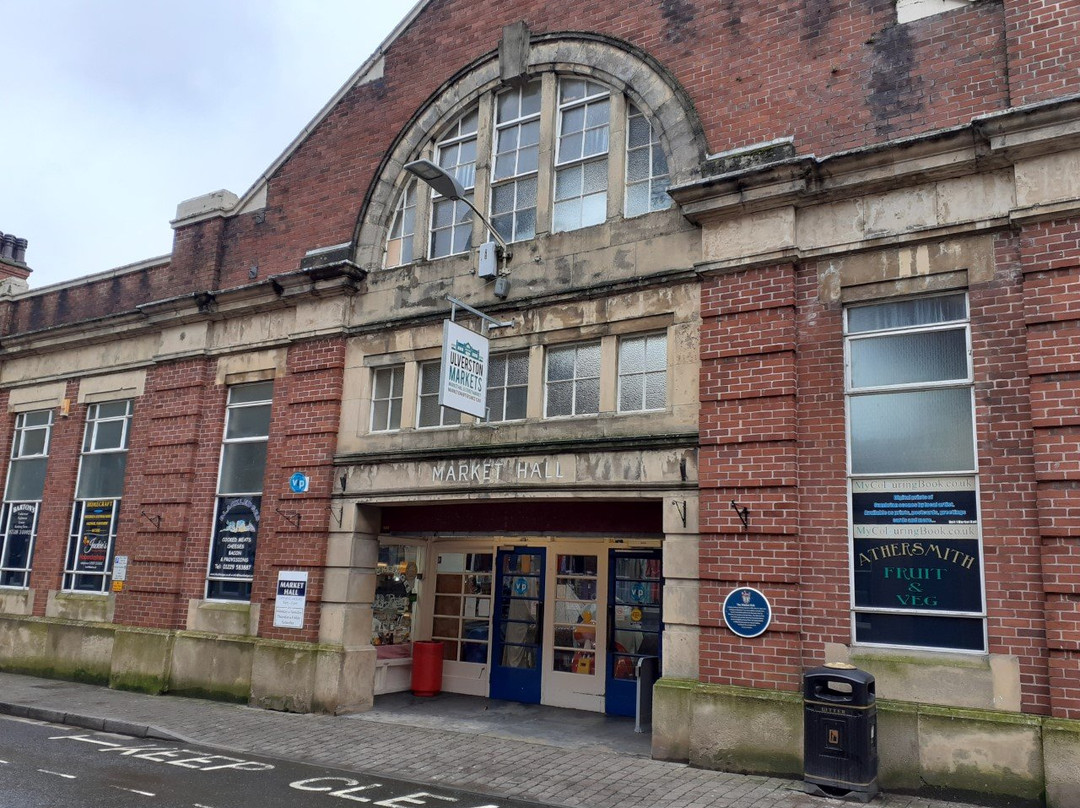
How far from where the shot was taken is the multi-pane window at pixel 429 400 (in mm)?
12219

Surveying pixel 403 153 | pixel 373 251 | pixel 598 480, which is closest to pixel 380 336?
pixel 373 251

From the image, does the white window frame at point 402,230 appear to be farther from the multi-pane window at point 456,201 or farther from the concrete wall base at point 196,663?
the concrete wall base at point 196,663

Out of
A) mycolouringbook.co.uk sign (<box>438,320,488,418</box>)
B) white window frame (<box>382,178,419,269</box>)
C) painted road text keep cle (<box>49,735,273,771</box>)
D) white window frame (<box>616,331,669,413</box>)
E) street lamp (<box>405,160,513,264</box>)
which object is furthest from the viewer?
white window frame (<box>382,178,419,269</box>)

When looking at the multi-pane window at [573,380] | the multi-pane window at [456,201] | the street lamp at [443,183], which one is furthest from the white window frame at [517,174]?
the multi-pane window at [573,380]

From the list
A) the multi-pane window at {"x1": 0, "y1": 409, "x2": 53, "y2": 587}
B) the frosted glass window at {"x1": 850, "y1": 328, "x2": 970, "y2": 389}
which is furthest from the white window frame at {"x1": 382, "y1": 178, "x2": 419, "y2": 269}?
the multi-pane window at {"x1": 0, "y1": 409, "x2": 53, "y2": 587}

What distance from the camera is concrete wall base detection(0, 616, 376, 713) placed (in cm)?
1195

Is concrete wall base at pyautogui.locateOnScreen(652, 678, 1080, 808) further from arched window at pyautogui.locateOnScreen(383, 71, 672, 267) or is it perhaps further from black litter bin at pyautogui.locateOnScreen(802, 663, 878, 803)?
arched window at pyautogui.locateOnScreen(383, 71, 672, 267)

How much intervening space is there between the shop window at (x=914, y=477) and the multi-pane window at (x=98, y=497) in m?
12.7

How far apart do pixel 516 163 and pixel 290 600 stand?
23.4 feet

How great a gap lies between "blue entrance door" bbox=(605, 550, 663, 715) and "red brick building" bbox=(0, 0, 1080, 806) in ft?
0.16

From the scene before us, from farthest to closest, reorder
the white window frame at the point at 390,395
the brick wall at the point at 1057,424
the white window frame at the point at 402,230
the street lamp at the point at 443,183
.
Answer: the white window frame at the point at 402,230 → the white window frame at the point at 390,395 → the street lamp at the point at 443,183 → the brick wall at the point at 1057,424

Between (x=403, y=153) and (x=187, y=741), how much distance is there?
8.76 metres

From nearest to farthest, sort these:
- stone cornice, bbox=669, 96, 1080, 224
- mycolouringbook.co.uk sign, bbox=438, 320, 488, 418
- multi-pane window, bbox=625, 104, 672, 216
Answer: stone cornice, bbox=669, 96, 1080, 224 → mycolouringbook.co.uk sign, bbox=438, 320, 488, 418 → multi-pane window, bbox=625, 104, 672, 216

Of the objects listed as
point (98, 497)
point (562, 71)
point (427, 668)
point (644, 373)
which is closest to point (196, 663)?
point (427, 668)
